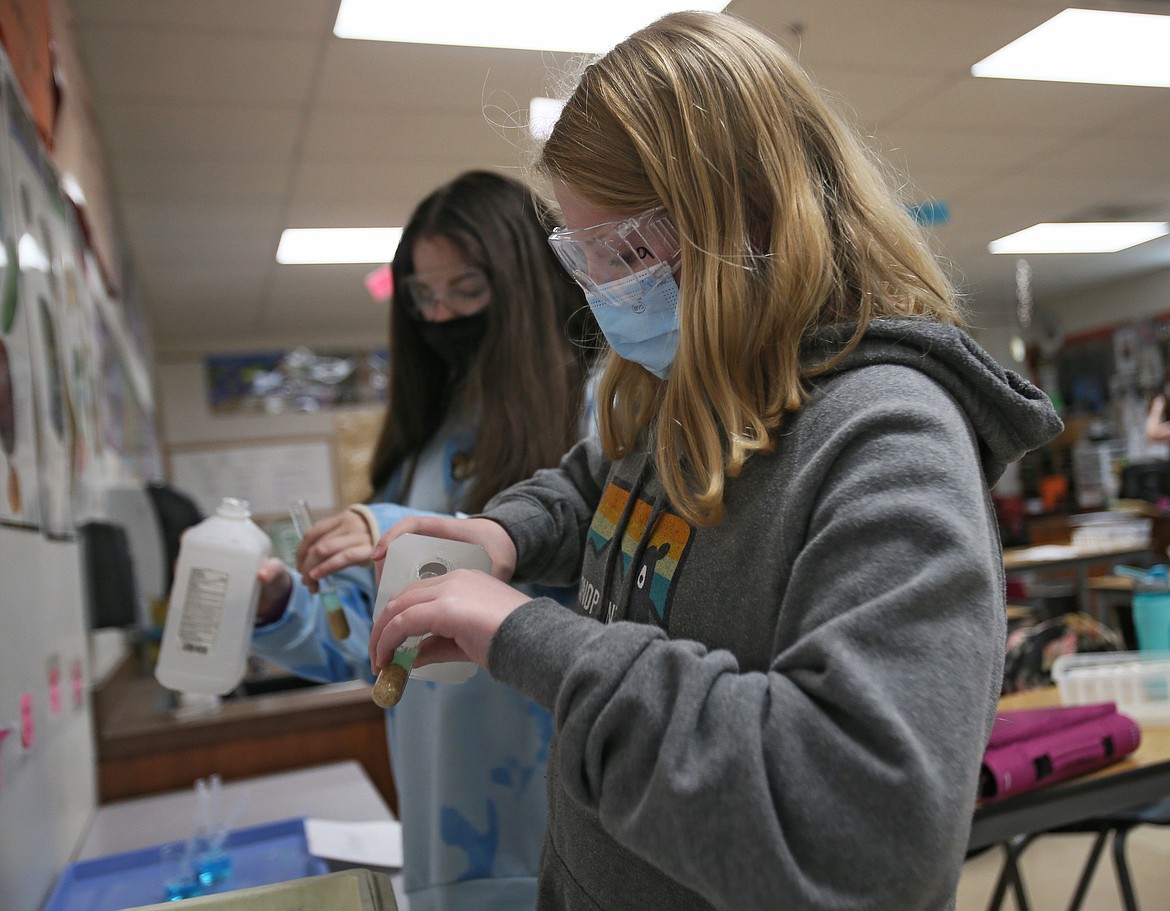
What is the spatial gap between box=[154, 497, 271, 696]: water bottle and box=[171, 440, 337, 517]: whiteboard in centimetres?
624

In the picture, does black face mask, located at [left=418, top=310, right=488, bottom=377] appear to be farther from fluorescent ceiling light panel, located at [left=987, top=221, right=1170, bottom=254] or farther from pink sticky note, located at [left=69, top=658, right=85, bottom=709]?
fluorescent ceiling light panel, located at [left=987, top=221, right=1170, bottom=254]

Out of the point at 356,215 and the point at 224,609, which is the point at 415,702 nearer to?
the point at 224,609

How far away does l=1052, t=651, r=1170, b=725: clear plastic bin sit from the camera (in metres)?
1.94

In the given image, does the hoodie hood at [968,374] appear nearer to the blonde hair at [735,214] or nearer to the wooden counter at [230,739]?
the blonde hair at [735,214]

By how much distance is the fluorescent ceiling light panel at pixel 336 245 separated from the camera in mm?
5141

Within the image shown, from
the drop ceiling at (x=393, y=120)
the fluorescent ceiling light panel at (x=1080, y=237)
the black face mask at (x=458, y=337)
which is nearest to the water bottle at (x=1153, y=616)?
the drop ceiling at (x=393, y=120)

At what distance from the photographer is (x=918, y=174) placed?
4.91 metres

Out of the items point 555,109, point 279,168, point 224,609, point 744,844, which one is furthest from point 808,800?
point 279,168

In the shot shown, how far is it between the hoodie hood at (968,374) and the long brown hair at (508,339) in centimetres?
67

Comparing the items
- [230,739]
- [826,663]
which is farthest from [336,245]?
[826,663]

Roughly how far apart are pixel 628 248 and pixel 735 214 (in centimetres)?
10

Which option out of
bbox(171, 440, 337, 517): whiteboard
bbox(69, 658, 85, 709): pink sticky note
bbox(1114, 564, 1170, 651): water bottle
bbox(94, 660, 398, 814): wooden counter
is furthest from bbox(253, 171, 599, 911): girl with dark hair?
bbox(171, 440, 337, 517): whiteboard

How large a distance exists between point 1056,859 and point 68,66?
13.1ft

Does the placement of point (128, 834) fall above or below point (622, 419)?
below
